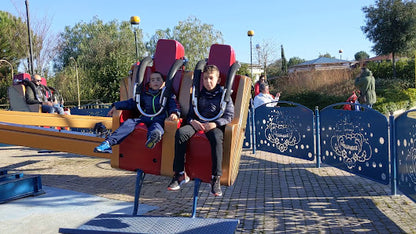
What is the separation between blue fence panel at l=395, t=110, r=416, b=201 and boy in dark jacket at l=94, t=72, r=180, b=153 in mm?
2854

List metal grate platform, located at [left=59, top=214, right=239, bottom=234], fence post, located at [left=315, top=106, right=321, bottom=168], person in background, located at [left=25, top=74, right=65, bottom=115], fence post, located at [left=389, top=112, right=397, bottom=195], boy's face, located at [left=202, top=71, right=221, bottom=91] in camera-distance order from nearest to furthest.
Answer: metal grate platform, located at [left=59, top=214, right=239, bottom=234], boy's face, located at [left=202, top=71, right=221, bottom=91], fence post, located at [left=389, top=112, right=397, bottom=195], fence post, located at [left=315, top=106, right=321, bottom=168], person in background, located at [left=25, top=74, right=65, bottom=115]

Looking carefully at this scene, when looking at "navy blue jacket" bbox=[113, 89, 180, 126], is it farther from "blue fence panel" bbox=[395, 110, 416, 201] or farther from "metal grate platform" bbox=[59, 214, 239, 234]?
"blue fence panel" bbox=[395, 110, 416, 201]

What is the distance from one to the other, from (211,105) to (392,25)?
2530 centimetres

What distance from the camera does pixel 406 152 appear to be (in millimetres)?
4793

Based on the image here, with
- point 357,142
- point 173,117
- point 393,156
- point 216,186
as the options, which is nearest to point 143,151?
point 173,117

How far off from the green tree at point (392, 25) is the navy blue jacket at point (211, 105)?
24.9 metres

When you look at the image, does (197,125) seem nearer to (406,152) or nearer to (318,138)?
(406,152)

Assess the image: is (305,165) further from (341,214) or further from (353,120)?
(341,214)

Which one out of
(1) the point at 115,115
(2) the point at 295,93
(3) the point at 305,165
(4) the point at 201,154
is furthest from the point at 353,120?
(2) the point at 295,93

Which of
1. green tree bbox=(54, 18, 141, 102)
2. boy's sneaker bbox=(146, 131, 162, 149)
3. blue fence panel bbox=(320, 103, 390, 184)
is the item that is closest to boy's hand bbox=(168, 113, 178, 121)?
boy's sneaker bbox=(146, 131, 162, 149)

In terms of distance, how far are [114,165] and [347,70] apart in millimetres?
25256

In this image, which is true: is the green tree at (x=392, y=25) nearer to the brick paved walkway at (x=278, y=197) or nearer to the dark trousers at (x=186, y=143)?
the brick paved walkway at (x=278, y=197)

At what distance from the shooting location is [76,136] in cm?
548

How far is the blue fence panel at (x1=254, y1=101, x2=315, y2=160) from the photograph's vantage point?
774 centimetres
